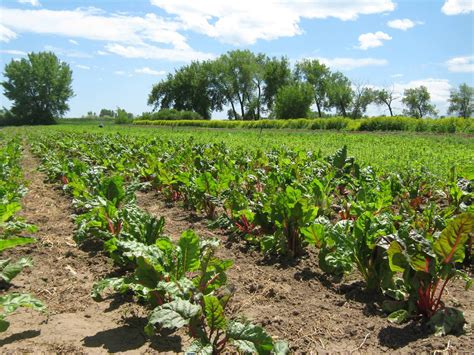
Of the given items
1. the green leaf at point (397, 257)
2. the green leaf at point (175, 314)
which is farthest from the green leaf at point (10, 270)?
the green leaf at point (397, 257)

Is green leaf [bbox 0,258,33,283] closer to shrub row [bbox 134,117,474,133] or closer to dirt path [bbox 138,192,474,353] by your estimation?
dirt path [bbox 138,192,474,353]

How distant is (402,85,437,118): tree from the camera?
302ft

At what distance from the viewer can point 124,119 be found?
71.6 m

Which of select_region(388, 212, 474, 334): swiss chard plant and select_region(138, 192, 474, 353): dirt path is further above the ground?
select_region(388, 212, 474, 334): swiss chard plant

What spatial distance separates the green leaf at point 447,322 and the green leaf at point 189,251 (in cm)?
161

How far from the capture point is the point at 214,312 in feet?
8.38

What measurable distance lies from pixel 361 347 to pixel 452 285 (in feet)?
4.58

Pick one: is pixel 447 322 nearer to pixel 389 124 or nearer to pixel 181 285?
pixel 181 285

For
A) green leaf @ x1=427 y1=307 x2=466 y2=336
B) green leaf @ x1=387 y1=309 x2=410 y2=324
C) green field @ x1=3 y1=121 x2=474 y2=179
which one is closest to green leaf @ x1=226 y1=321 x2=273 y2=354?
green leaf @ x1=387 y1=309 x2=410 y2=324

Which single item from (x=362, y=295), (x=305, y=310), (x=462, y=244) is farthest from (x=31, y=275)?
(x=462, y=244)

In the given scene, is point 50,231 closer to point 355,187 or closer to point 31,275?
point 31,275

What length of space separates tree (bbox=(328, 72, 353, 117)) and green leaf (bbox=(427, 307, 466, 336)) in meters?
81.3

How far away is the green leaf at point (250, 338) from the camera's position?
8.04 feet

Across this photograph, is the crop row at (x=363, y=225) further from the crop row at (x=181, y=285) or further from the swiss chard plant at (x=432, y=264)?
the crop row at (x=181, y=285)
